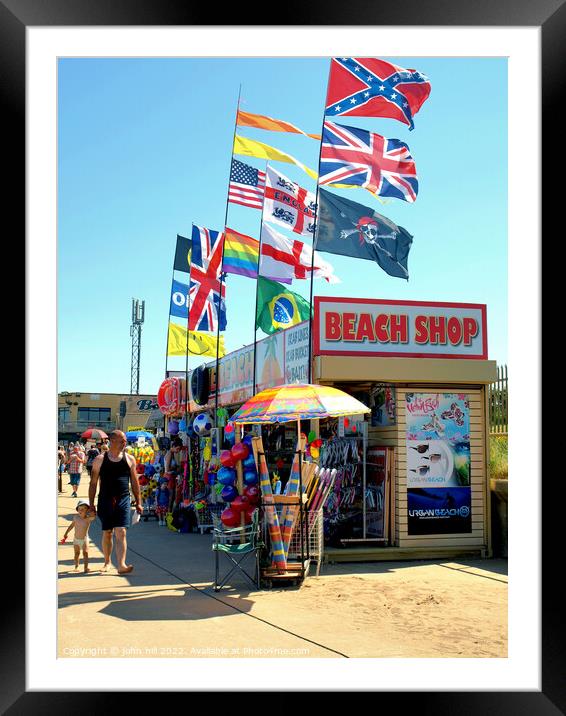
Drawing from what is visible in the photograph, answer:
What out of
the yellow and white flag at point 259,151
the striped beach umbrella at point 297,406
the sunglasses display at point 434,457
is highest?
the yellow and white flag at point 259,151

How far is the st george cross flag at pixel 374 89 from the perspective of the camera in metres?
11.2

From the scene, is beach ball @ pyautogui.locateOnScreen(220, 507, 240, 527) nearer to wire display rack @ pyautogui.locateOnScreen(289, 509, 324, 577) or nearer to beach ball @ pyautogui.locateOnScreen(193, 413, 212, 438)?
wire display rack @ pyautogui.locateOnScreen(289, 509, 324, 577)

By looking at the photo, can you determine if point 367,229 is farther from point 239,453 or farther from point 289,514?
point 289,514

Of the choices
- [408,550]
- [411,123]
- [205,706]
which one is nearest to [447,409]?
[408,550]

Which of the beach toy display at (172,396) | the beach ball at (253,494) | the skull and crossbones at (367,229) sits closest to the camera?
the beach ball at (253,494)

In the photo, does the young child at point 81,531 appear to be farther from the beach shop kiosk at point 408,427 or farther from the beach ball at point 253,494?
the beach shop kiosk at point 408,427

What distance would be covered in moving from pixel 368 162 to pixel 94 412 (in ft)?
158

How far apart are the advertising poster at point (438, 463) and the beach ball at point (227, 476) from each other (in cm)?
263

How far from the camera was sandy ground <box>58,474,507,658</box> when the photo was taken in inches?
248

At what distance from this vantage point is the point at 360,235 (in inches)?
445

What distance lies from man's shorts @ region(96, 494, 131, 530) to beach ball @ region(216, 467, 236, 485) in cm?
153
